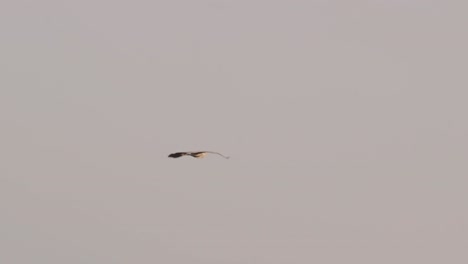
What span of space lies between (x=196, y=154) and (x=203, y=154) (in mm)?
874

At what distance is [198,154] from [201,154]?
64cm

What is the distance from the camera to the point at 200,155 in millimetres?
30516

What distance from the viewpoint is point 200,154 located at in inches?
1212

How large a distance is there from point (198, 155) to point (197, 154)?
0.12 m

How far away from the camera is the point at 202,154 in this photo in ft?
101

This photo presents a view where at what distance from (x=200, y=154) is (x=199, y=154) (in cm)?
32

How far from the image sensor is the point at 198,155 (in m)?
30.2

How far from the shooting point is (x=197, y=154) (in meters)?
30.2

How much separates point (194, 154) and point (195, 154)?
109mm

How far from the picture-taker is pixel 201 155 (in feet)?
101

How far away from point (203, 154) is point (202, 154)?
0.47 feet

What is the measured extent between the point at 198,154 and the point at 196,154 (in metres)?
0.24

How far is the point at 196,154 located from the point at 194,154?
0.22m

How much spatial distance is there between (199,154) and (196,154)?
1.41ft
